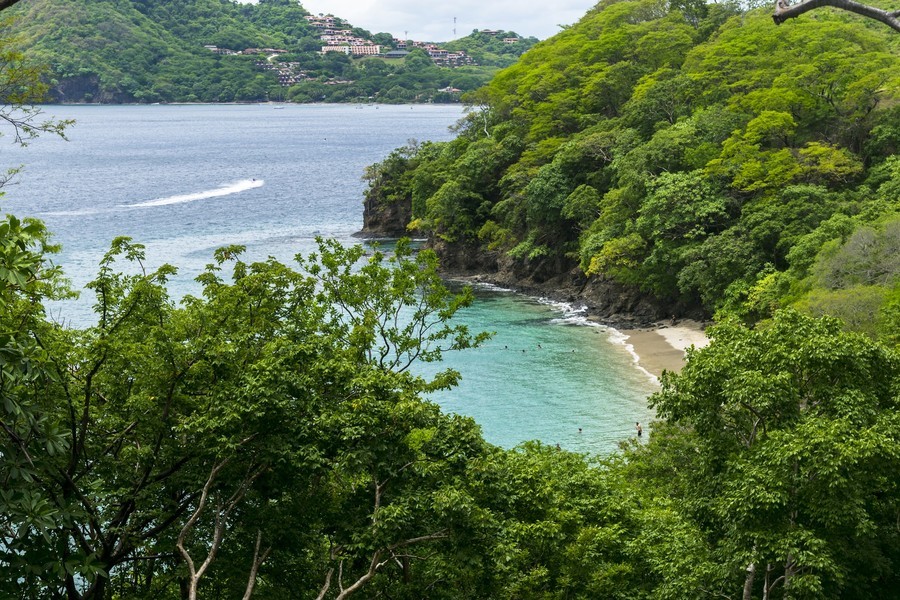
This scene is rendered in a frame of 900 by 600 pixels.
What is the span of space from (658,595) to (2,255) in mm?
11462

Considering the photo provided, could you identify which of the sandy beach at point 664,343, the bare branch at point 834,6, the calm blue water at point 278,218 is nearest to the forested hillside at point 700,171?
the sandy beach at point 664,343

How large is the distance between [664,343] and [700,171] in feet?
37.3

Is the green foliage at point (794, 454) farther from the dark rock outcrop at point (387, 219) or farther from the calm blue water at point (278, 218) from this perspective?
the dark rock outcrop at point (387, 219)

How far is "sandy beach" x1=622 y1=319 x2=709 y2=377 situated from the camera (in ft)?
136

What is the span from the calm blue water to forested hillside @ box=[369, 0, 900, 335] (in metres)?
5.69

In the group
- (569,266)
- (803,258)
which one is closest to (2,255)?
(803,258)

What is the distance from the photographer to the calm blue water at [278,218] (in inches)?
1491

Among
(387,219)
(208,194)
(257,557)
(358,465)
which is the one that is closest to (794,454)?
(358,465)

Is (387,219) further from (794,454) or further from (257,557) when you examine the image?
(257,557)

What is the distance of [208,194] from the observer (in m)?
98.2

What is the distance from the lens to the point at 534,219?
59.4 metres

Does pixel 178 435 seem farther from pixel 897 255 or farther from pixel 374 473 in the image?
pixel 897 255

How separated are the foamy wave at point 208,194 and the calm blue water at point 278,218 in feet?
0.67

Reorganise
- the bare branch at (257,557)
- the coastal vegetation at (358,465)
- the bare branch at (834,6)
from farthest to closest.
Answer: the bare branch at (257,557)
the coastal vegetation at (358,465)
the bare branch at (834,6)
